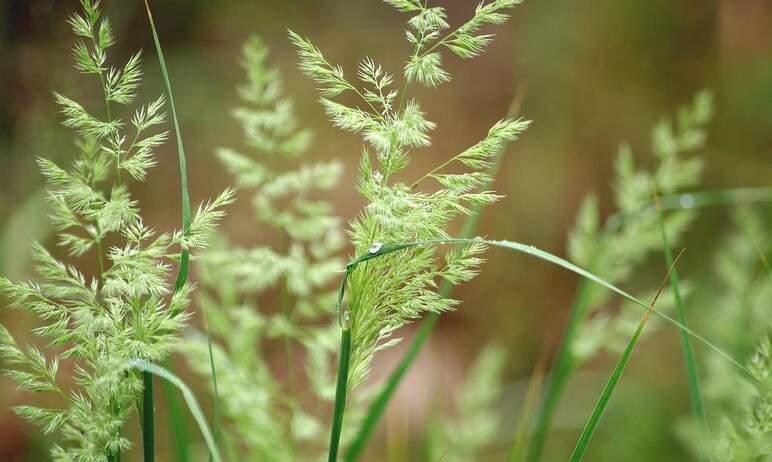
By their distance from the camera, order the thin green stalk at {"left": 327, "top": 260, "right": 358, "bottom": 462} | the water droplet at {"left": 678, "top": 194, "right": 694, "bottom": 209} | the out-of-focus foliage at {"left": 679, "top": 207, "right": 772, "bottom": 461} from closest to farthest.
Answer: the thin green stalk at {"left": 327, "top": 260, "right": 358, "bottom": 462} → the out-of-focus foliage at {"left": 679, "top": 207, "right": 772, "bottom": 461} → the water droplet at {"left": 678, "top": 194, "right": 694, "bottom": 209}

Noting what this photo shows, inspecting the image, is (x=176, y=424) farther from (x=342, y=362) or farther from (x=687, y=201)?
(x=687, y=201)

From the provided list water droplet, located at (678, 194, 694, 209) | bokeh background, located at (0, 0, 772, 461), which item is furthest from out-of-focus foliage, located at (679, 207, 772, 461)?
bokeh background, located at (0, 0, 772, 461)

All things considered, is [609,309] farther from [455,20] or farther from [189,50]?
[189,50]

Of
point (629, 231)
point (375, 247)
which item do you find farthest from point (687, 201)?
point (375, 247)

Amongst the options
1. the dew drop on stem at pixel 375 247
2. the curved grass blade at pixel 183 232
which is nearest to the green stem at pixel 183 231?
the curved grass blade at pixel 183 232

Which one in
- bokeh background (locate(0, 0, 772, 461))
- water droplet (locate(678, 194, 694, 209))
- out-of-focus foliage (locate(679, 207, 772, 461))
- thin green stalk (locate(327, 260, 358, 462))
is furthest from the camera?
bokeh background (locate(0, 0, 772, 461))

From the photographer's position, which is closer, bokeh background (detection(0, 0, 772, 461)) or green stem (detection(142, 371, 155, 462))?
green stem (detection(142, 371, 155, 462))

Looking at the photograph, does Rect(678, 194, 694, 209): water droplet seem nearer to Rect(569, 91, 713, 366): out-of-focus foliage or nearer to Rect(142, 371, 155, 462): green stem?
Rect(569, 91, 713, 366): out-of-focus foliage

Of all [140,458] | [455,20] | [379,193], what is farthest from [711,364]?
[455,20]
